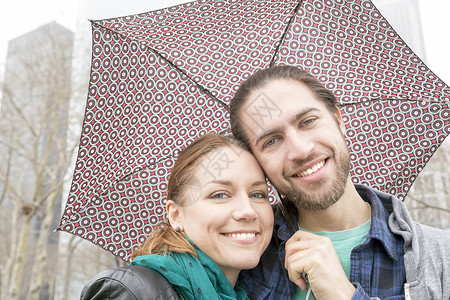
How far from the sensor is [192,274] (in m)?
2.03

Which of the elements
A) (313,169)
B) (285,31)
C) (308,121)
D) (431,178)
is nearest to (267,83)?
(308,121)

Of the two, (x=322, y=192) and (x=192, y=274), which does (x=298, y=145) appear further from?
(x=192, y=274)

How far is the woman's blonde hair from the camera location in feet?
7.50

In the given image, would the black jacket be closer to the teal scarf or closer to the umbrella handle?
the teal scarf

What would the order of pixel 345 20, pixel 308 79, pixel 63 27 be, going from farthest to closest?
pixel 63 27
pixel 345 20
pixel 308 79

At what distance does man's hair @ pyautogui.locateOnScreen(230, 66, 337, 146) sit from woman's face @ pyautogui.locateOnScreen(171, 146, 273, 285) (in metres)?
0.35

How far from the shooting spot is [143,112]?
117 inches

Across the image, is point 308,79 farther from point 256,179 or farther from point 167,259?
point 167,259

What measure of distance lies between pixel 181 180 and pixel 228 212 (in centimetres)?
41

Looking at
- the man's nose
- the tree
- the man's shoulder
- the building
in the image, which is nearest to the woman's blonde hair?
the man's nose

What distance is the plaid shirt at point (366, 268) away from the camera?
2102 millimetres

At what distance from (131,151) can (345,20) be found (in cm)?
184

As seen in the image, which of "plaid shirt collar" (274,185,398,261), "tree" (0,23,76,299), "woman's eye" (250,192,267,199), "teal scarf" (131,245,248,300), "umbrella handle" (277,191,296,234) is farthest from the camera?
"tree" (0,23,76,299)

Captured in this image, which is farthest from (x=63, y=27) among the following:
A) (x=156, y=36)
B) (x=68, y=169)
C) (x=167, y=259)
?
(x=167, y=259)
